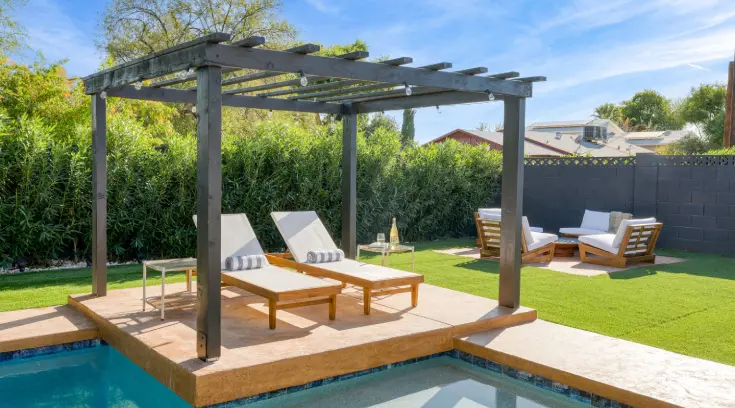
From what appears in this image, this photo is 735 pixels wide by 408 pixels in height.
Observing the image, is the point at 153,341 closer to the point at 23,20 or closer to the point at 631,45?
the point at 23,20

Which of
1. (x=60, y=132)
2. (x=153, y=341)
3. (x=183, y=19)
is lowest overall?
(x=153, y=341)

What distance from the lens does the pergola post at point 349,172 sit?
8.92m

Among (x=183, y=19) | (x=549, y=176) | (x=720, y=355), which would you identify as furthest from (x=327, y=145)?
(x=183, y=19)

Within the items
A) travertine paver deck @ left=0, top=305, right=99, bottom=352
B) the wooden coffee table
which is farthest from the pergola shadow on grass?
the wooden coffee table

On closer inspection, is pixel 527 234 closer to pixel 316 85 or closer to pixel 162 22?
pixel 316 85

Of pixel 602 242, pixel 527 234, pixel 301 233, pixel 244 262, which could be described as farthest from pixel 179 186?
pixel 602 242

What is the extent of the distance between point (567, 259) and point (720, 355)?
20.3 ft

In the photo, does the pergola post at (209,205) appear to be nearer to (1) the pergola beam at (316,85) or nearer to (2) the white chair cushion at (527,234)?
(1) the pergola beam at (316,85)

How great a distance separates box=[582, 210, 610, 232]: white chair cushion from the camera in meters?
13.3

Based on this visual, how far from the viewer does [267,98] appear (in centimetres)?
822

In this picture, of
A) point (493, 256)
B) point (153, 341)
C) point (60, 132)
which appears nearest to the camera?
point (153, 341)

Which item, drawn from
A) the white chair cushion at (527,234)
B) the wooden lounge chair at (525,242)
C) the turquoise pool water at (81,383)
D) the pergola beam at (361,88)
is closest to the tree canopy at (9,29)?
the pergola beam at (361,88)

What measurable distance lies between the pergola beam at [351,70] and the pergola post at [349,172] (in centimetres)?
288

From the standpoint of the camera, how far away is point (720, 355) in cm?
560
